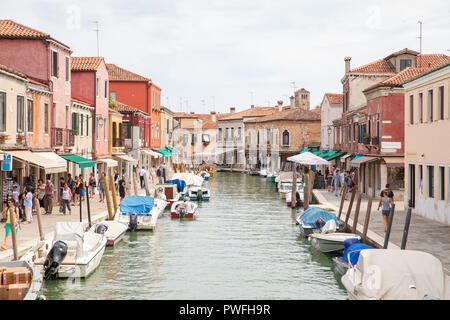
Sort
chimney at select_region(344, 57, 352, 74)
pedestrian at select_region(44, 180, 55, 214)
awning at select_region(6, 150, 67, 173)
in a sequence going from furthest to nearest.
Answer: chimney at select_region(344, 57, 352, 74)
pedestrian at select_region(44, 180, 55, 214)
awning at select_region(6, 150, 67, 173)

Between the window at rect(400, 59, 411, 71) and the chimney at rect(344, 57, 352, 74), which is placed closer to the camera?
the window at rect(400, 59, 411, 71)

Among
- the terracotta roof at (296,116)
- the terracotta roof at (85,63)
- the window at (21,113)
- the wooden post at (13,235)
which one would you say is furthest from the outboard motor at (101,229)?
the terracotta roof at (296,116)

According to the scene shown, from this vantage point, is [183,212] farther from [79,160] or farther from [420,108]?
[420,108]

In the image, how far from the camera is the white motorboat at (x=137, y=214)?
2648 cm

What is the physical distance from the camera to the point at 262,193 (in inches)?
1917

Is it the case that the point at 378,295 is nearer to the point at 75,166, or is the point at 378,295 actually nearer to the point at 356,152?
the point at 75,166

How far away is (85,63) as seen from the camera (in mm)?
38406

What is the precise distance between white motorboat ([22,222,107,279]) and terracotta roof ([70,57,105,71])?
20.5 meters

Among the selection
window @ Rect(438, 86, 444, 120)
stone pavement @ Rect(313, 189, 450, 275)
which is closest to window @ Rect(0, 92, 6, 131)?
stone pavement @ Rect(313, 189, 450, 275)

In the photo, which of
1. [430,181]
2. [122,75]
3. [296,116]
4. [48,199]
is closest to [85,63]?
[48,199]

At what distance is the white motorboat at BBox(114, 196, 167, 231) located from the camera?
2648 cm

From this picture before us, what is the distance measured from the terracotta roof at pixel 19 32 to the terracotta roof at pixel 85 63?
8.18m

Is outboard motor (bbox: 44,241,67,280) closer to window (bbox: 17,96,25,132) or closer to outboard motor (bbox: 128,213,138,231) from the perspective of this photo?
outboard motor (bbox: 128,213,138,231)
